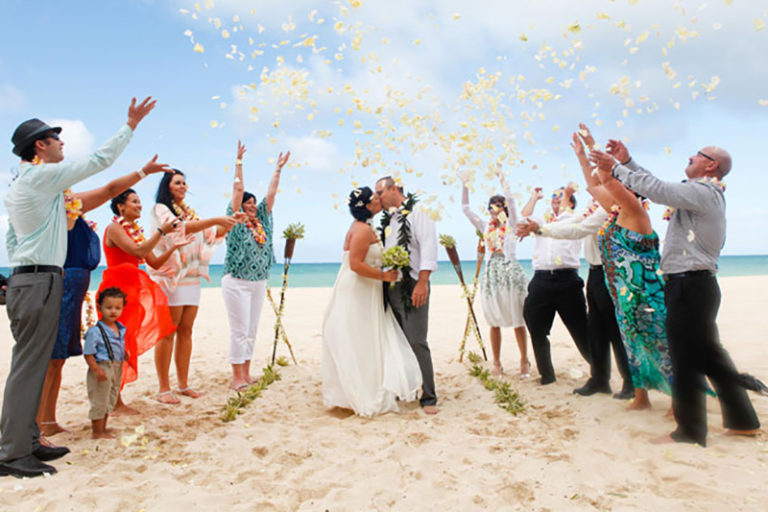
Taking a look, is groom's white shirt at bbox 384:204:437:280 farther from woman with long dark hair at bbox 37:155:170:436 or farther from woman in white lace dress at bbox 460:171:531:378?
woman with long dark hair at bbox 37:155:170:436

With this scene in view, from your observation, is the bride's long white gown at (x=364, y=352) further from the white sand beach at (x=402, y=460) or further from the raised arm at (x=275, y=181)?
the raised arm at (x=275, y=181)

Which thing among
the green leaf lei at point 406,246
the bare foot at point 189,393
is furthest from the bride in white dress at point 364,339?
the bare foot at point 189,393

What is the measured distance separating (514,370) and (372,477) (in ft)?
13.0

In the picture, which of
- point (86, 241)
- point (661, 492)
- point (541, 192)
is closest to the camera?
point (661, 492)

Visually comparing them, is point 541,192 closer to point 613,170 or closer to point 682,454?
point 613,170

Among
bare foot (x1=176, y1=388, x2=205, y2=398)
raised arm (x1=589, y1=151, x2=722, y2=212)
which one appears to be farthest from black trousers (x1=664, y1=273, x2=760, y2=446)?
bare foot (x1=176, y1=388, x2=205, y2=398)

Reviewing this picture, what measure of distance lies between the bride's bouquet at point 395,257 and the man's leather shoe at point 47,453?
315 centimetres

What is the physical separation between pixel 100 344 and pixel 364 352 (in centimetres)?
240

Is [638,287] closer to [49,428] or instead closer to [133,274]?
[133,274]

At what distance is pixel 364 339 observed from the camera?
5129 mm

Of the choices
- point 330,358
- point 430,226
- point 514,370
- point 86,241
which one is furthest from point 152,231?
point 514,370

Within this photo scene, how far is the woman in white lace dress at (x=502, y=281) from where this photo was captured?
20.7ft

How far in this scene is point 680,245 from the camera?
3820mm

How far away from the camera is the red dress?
187 inches
